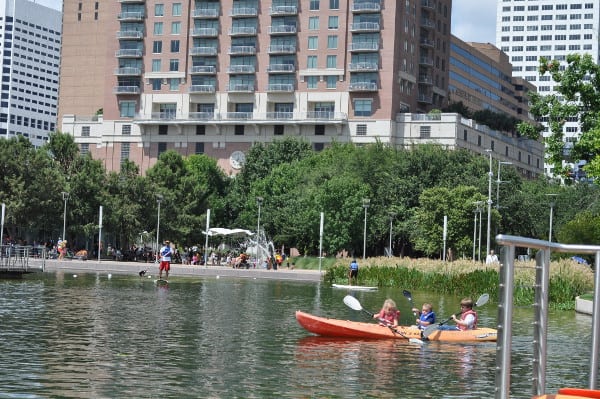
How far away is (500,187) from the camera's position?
9200 centimetres

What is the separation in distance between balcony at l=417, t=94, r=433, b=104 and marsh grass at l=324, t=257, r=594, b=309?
214 ft

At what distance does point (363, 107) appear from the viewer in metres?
113

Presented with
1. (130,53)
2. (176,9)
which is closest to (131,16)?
(130,53)

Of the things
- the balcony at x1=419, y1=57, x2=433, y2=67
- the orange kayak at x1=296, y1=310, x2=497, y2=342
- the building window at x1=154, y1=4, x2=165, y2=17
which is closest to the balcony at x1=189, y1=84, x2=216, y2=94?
the building window at x1=154, y1=4, x2=165, y2=17

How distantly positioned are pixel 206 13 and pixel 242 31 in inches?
204

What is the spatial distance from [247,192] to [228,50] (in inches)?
837

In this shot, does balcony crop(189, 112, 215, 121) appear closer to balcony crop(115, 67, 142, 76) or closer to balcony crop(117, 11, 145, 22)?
balcony crop(115, 67, 142, 76)

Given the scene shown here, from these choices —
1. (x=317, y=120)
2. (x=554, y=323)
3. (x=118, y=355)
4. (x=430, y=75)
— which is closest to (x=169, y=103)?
(x=317, y=120)

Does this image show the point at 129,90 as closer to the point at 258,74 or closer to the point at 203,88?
the point at 203,88

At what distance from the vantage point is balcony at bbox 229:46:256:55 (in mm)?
116750

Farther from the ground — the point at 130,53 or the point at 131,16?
the point at 131,16

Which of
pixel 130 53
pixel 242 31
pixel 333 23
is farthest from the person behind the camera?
pixel 130 53

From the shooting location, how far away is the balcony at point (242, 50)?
4596 inches

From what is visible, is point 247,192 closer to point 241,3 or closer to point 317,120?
point 317,120
